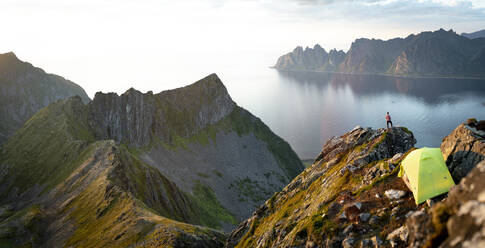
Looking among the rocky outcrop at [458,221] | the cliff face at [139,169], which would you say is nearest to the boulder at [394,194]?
the rocky outcrop at [458,221]

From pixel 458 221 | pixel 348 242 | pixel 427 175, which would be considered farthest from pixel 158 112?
pixel 458 221

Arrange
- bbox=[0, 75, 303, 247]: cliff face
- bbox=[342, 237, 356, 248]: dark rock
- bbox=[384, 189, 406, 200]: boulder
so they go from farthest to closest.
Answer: bbox=[0, 75, 303, 247]: cliff face → bbox=[384, 189, 406, 200]: boulder → bbox=[342, 237, 356, 248]: dark rock

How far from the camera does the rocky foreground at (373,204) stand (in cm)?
1169

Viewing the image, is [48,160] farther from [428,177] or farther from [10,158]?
[428,177]

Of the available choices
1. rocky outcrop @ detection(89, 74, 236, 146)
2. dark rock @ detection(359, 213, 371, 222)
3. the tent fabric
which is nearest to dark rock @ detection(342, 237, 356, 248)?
dark rock @ detection(359, 213, 371, 222)

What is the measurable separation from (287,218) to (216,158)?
110371mm

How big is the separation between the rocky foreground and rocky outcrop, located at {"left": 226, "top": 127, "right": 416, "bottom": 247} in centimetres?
6

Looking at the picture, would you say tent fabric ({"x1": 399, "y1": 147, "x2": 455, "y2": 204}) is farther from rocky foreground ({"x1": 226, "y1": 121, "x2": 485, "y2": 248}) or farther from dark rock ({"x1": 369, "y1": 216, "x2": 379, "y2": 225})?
dark rock ({"x1": 369, "y1": 216, "x2": 379, "y2": 225})

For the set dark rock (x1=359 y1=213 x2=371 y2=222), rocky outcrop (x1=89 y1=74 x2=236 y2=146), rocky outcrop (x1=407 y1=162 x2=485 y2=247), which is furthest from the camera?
rocky outcrop (x1=89 y1=74 x2=236 y2=146)

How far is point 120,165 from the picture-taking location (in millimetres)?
77062

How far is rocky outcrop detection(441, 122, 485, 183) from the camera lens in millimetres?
21422

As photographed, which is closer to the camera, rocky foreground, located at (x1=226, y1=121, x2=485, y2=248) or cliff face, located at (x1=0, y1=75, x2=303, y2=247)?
rocky foreground, located at (x1=226, y1=121, x2=485, y2=248)

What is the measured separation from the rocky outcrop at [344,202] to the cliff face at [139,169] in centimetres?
1853

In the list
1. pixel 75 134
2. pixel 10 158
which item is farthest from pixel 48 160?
pixel 10 158
